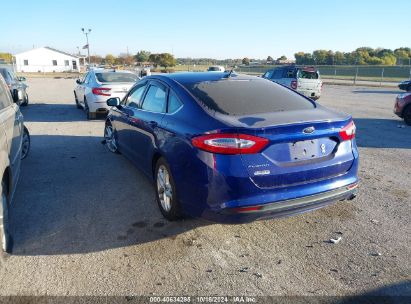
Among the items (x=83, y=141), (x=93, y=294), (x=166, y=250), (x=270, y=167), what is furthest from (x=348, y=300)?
(x=83, y=141)

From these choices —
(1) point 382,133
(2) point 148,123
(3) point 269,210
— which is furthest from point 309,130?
(1) point 382,133

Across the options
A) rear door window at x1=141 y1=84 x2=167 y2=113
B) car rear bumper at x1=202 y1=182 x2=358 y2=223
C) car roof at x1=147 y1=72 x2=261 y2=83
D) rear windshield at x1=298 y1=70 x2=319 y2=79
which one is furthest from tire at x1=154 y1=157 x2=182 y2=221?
rear windshield at x1=298 y1=70 x2=319 y2=79

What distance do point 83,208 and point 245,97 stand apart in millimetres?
2449

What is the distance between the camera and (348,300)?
107 inches

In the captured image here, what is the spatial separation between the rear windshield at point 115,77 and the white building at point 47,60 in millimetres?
75152

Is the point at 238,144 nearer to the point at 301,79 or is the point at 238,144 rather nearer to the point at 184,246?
the point at 184,246

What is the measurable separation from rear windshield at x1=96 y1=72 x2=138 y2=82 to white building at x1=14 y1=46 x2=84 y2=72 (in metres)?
75.2

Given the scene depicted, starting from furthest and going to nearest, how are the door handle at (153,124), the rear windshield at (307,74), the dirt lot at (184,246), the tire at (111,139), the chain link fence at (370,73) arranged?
the chain link fence at (370,73) → the rear windshield at (307,74) → the tire at (111,139) → the door handle at (153,124) → the dirt lot at (184,246)

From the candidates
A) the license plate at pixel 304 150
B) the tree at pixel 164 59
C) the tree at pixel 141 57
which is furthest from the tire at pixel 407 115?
the tree at pixel 141 57

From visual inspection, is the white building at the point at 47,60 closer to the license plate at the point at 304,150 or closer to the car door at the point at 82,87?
the car door at the point at 82,87

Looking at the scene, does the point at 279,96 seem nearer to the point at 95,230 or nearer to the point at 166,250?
the point at 166,250

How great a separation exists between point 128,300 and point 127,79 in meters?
9.02

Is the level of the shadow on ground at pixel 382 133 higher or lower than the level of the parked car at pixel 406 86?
lower

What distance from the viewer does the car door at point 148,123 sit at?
4.20 metres
